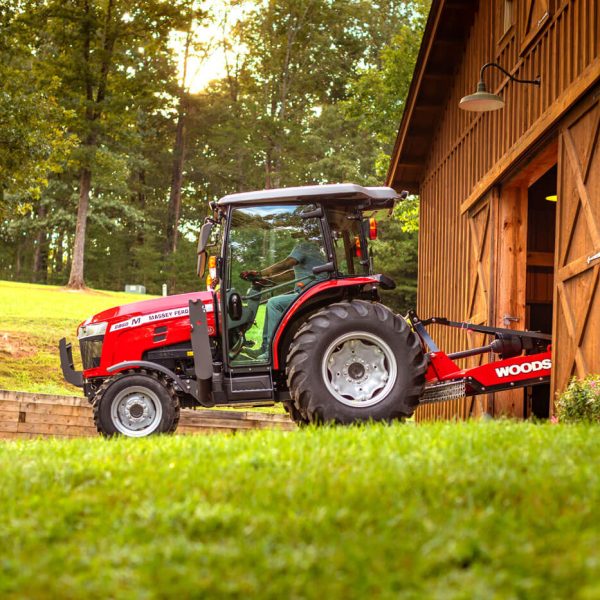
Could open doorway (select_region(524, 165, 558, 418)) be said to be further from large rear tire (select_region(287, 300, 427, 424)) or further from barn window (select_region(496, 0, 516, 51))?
large rear tire (select_region(287, 300, 427, 424))

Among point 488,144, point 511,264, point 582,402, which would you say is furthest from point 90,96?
point 582,402

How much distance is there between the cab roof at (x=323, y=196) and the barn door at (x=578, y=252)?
62.5 inches

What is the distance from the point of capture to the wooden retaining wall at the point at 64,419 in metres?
11.8

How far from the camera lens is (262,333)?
8477 millimetres

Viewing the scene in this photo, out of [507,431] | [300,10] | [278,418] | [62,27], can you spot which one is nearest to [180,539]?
[507,431]

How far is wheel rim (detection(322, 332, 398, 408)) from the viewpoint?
7.85 metres

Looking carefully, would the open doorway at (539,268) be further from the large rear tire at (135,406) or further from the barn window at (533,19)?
the large rear tire at (135,406)

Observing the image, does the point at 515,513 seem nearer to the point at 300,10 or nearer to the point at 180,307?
the point at 180,307

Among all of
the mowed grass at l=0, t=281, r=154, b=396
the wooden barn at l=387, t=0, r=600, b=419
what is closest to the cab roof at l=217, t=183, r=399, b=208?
the wooden barn at l=387, t=0, r=600, b=419

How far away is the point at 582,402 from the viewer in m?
7.20

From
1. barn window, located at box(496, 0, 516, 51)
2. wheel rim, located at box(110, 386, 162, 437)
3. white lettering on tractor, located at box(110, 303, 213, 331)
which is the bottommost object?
wheel rim, located at box(110, 386, 162, 437)

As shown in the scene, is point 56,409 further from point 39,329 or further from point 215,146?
point 215,146

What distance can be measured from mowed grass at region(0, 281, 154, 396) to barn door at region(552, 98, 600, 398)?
1062 cm

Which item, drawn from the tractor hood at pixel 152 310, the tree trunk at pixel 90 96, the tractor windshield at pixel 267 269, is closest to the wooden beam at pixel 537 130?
the tractor windshield at pixel 267 269
